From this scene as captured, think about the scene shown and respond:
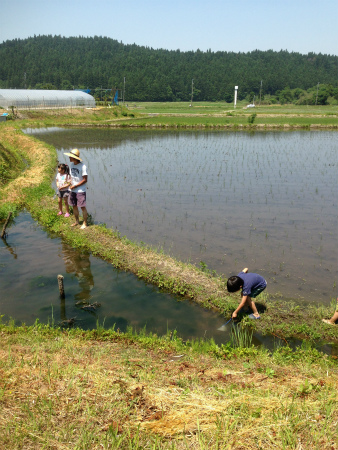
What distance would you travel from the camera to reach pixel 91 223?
10.0 meters

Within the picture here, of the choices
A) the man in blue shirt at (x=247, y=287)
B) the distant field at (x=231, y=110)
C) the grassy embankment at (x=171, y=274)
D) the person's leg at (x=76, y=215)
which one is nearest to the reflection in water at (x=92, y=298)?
the grassy embankment at (x=171, y=274)

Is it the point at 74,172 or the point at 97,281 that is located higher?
the point at 74,172

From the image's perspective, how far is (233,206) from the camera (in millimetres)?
12062

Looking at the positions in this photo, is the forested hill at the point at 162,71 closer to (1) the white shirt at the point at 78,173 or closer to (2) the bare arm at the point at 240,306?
(1) the white shirt at the point at 78,173

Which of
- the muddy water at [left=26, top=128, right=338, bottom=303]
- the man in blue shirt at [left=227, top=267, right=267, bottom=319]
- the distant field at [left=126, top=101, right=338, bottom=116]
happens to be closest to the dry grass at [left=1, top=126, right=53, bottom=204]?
the muddy water at [left=26, top=128, right=338, bottom=303]

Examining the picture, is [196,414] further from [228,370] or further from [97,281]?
[97,281]

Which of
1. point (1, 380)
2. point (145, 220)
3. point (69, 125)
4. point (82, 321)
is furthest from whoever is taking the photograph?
point (69, 125)

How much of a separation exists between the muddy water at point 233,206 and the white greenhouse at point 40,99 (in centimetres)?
2566

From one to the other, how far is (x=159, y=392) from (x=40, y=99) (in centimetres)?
5023

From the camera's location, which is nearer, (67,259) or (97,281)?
(97,281)

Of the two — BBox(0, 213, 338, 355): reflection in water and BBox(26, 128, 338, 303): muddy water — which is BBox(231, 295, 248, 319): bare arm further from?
BBox(26, 128, 338, 303): muddy water

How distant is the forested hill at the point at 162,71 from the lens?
395ft

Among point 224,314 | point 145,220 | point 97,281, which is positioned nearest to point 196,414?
point 224,314

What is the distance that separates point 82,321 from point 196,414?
3.03m
